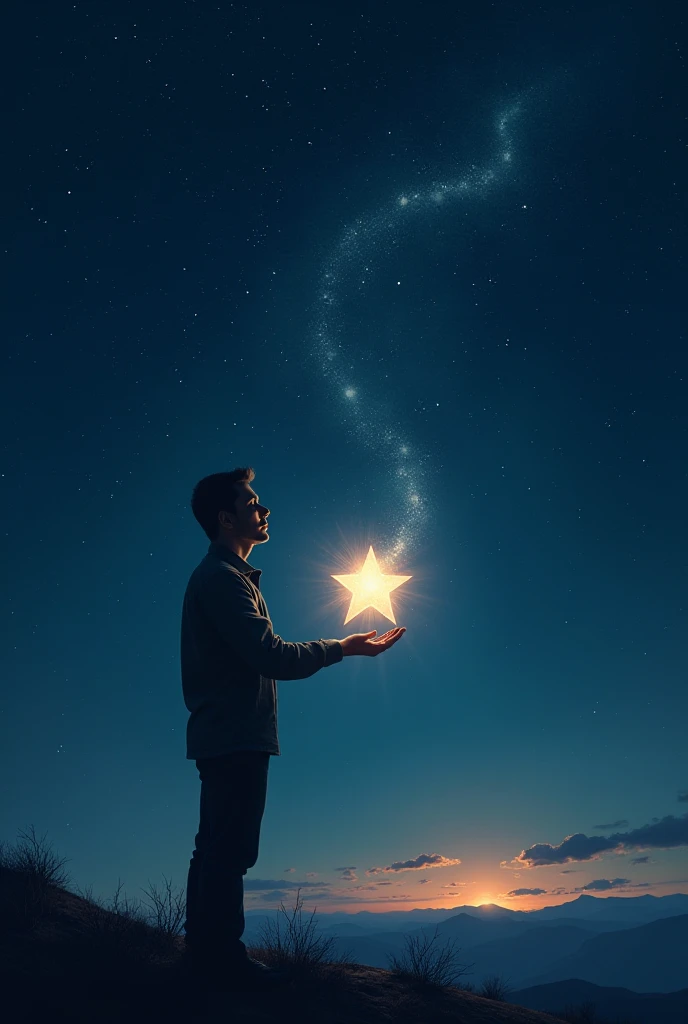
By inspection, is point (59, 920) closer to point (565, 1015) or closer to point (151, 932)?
point (151, 932)

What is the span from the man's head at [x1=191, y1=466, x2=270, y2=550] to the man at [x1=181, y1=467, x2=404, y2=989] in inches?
16.0

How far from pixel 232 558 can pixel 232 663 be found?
71 centimetres

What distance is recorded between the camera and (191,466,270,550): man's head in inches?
169

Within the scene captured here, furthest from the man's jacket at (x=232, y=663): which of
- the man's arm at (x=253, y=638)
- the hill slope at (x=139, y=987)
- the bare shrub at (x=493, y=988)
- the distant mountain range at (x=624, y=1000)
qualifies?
the distant mountain range at (x=624, y=1000)

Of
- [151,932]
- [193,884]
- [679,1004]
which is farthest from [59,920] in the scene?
[679,1004]

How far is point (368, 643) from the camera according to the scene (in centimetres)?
385

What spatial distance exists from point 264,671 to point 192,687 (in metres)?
0.58

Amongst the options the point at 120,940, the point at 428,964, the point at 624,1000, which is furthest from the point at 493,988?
the point at 624,1000

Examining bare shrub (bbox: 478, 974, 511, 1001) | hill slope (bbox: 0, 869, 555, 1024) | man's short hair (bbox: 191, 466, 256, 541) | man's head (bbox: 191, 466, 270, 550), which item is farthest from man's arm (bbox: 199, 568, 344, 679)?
bare shrub (bbox: 478, 974, 511, 1001)

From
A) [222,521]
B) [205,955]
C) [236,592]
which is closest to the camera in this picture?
[205,955]

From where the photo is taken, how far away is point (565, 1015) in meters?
6.54

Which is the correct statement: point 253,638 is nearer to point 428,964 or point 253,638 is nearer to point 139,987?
point 139,987

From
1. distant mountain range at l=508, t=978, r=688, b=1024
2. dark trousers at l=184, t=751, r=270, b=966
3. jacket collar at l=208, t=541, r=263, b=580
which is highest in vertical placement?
jacket collar at l=208, t=541, r=263, b=580

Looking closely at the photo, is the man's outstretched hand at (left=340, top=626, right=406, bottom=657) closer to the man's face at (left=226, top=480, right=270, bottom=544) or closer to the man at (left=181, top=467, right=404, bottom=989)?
the man at (left=181, top=467, right=404, bottom=989)
